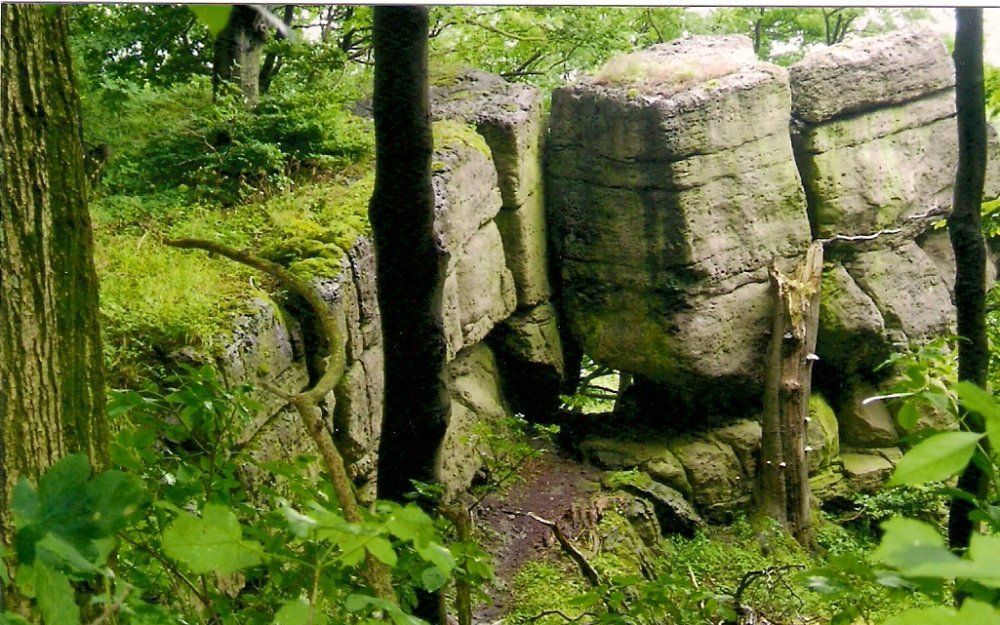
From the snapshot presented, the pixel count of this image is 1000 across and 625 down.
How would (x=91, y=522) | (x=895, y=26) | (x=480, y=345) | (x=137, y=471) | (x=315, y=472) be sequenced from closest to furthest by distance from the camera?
(x=91, y=522) < (x=137, y=471) < (x=895, y=26) < (x=315, y=472) < (x=480, y=345)

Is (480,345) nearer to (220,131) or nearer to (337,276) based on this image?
(337,276)

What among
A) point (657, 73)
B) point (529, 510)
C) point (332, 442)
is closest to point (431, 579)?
point (332, 442)

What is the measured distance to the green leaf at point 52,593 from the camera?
→ 0.78 metres

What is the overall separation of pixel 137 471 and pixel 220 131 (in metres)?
0.91

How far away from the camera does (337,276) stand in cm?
226

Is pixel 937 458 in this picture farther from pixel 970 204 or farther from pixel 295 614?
pixel 970 204

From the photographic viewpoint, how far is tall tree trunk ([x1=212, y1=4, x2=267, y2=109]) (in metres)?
1.82

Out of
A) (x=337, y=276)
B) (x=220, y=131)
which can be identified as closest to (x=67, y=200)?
(x=220, y=131)

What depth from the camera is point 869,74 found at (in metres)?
2.16

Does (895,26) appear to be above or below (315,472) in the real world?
above

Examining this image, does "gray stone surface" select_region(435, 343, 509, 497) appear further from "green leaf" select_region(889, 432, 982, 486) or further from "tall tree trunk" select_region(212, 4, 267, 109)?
"green leaf" select_region(889, 432, 982, 486)

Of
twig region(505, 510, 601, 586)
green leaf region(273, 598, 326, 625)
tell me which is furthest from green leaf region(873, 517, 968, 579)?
twig region(505, 510, 601, 586)

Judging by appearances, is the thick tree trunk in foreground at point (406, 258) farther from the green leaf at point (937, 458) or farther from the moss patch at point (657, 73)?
the green leaf at point (937, 458)

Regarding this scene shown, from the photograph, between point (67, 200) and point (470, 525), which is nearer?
point (67, 200)
